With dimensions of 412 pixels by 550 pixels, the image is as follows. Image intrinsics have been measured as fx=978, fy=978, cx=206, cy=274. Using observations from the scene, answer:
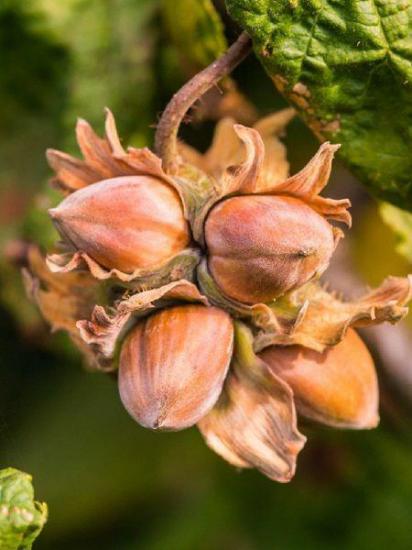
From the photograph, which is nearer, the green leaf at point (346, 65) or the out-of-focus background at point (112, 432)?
the green leaf at point (346, 65)

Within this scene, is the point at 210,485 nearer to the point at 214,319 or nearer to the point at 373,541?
the point at 373,541

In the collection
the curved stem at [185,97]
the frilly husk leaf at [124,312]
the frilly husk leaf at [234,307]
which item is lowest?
the frilly husk leaf at [234,307]

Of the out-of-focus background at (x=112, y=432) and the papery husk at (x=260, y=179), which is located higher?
the papery husk at (x=260, y=179)

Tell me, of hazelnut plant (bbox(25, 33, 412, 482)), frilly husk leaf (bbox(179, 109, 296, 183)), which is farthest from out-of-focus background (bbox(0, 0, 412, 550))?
hazelnut plant (bbox(25, 33, 412, 482))

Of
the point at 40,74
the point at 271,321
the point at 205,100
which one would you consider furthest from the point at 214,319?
the point at 40,74

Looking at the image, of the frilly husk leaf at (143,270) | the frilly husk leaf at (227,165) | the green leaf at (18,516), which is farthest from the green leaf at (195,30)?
the green leaf at (18,516)

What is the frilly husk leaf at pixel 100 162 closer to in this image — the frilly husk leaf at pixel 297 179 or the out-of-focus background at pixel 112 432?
the frilly husk leaf at pixel 297 179

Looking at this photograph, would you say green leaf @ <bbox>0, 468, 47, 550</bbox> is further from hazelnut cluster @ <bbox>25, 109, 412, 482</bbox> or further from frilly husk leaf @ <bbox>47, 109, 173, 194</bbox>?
frilly husk leaf @ <bbox>47, 109, 173, 194</bbox>
